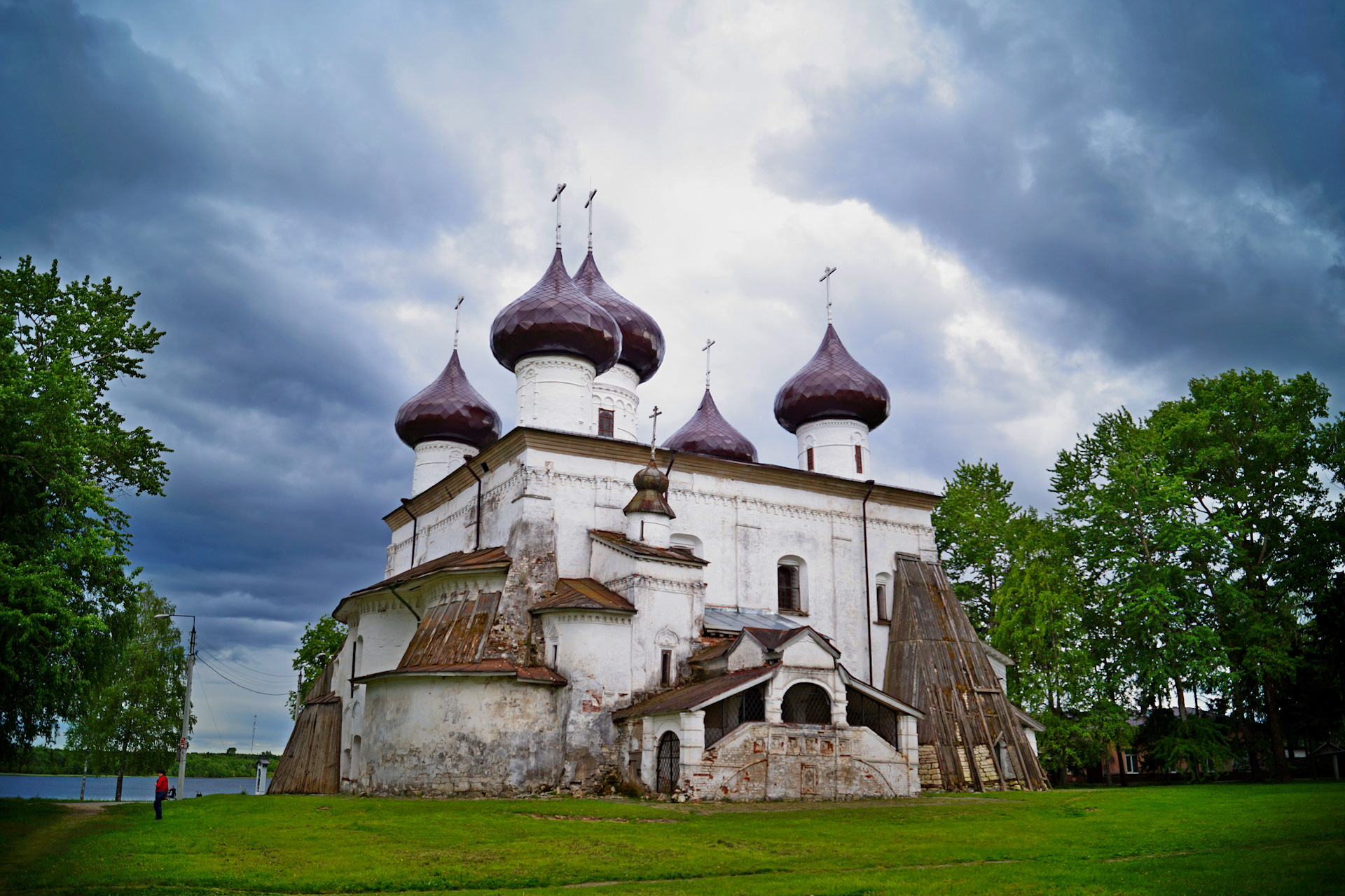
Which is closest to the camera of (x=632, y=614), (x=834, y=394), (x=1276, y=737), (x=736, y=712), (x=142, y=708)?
(x=736, y=712)

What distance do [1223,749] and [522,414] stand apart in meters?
20.6

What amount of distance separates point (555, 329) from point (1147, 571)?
17020 mm

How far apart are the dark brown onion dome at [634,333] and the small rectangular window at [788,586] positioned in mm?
7365

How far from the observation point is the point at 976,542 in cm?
3256

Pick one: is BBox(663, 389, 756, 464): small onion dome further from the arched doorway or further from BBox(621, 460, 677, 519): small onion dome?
the arched doorway

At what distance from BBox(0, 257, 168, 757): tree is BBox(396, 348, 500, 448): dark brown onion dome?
12926 mm

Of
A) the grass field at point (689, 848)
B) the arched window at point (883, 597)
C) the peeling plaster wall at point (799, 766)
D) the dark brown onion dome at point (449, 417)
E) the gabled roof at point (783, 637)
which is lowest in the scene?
the grass field at point (689, 848)

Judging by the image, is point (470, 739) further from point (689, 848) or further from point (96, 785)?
point (96, 785)

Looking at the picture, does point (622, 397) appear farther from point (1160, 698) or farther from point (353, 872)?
point (353, 872)

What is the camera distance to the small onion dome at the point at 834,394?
28641 mm

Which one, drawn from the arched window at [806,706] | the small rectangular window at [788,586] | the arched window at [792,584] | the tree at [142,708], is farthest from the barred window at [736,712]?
the tree at [142,708]

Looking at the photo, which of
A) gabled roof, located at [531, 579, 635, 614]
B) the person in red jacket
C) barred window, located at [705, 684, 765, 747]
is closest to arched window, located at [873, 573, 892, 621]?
barred window, located at [705, 684, 765, 747]

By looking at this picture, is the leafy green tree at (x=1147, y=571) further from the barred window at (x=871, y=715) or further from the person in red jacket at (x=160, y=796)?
the person in red jacket at (x=160, y=796)

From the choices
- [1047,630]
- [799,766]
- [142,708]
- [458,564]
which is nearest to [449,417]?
[458,564]
